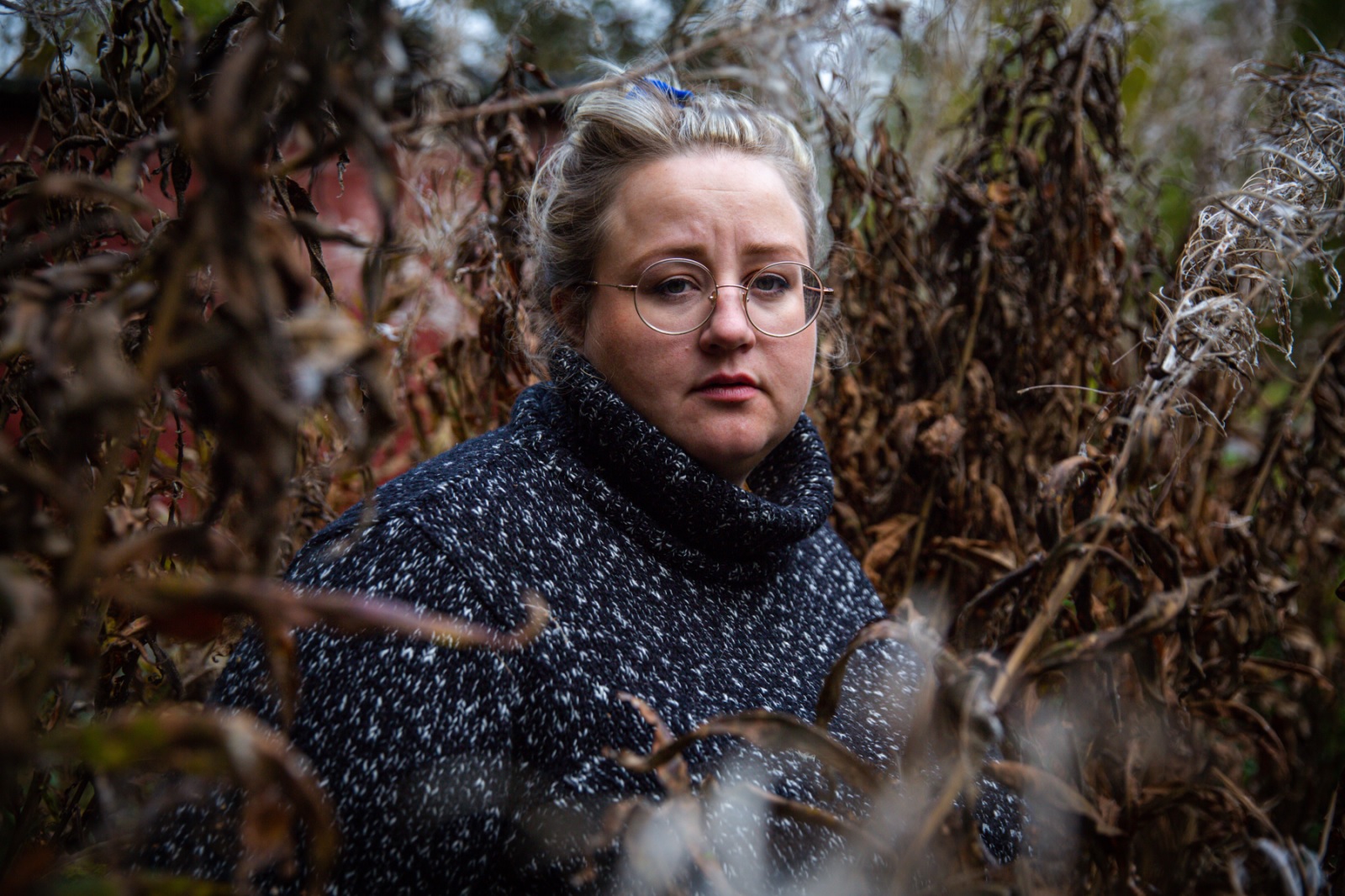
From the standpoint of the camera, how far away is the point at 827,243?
201cm

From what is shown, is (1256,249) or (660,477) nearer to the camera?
(1256,249)

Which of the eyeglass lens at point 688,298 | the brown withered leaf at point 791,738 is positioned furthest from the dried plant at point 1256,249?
the eyeglass lens at point 688,298

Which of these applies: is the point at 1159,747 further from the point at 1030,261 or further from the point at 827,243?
the point at 1030,261

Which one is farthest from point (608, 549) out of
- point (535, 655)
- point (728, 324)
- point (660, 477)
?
point (728, 324)

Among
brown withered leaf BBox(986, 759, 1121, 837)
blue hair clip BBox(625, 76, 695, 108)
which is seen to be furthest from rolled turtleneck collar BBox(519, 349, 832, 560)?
brown withered leaf BBox(986, 759, 1121, 837)

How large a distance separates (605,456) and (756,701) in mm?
442

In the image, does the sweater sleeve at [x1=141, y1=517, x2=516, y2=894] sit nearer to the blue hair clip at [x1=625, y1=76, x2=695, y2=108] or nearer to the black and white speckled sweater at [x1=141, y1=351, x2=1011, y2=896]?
the black and white speckled sweater at [x1=141, y1=351, x2=1011, y2=896]

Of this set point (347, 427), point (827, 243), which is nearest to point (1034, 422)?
point (827, 243)

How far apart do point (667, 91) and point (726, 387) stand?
0.61 metres

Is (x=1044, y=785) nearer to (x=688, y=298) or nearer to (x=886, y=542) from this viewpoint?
(x=688, y=298)

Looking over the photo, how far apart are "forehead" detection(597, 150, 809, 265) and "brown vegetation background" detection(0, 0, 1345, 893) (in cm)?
27

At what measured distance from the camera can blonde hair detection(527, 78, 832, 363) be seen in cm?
158

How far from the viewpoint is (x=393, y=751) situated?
1.02m

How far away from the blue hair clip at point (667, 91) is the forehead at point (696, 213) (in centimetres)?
17
